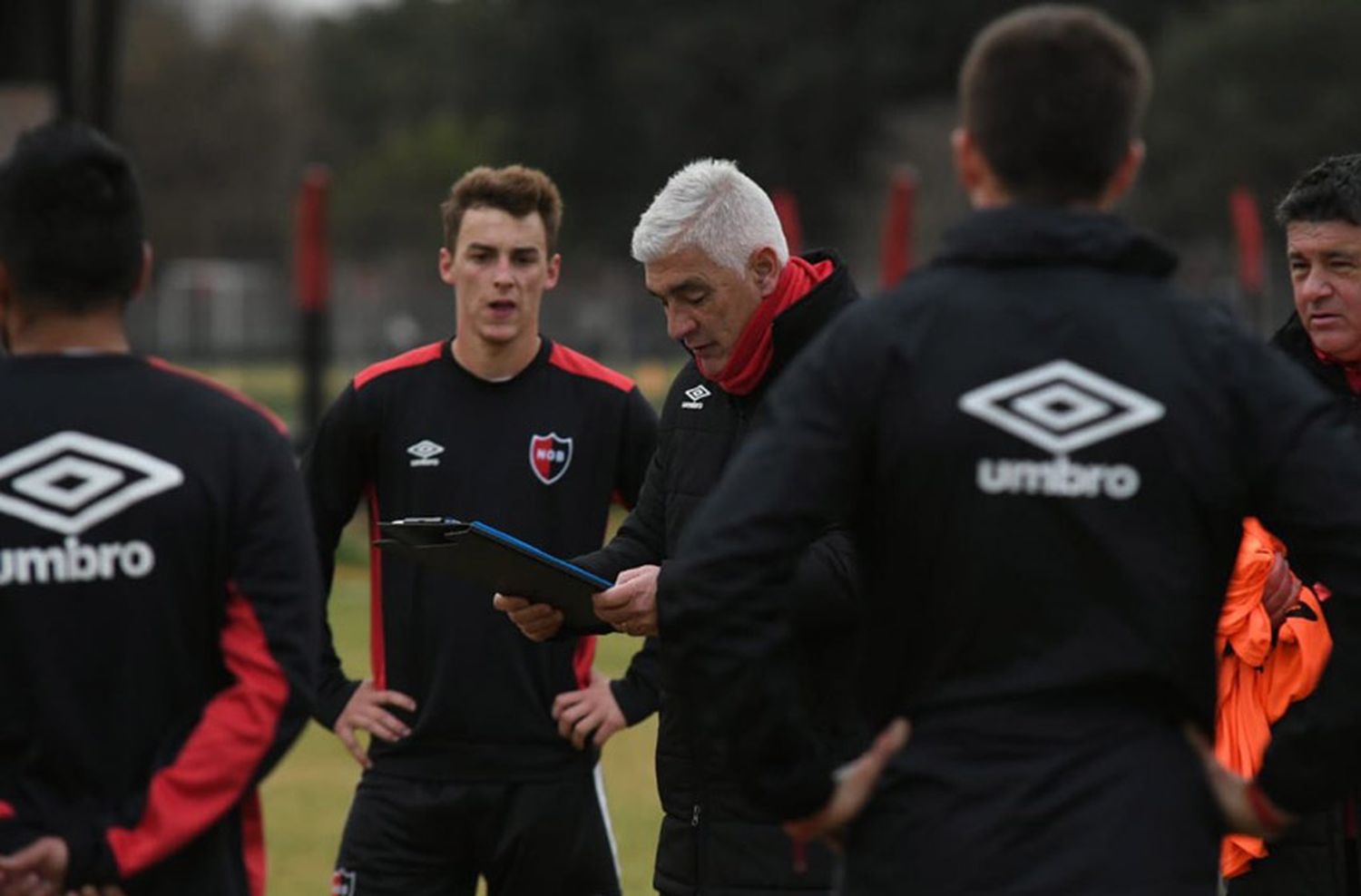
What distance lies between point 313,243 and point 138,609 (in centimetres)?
1454

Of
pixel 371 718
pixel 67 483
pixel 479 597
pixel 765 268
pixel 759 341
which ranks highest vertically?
pixel 765 268

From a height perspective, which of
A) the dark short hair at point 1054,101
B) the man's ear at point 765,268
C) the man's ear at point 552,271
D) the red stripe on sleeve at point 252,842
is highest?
the dark short hair at point 1054,101

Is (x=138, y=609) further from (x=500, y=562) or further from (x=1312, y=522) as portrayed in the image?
(x=1312, y=522)

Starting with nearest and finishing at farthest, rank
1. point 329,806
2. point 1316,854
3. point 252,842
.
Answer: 1. point 252,842
2. point 1316,854
3. point 329,806

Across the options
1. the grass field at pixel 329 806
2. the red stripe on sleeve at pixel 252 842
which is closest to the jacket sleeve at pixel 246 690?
the red stripe on sleeve at pixel 252 842

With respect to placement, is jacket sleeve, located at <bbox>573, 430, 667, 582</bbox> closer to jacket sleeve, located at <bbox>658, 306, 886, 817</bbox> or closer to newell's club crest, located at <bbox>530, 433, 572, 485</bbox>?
newell's club crest, located at <bbox>530, 433, 572, 485</bbox>

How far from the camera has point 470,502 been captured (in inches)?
237

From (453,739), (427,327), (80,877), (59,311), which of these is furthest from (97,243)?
(427,327)

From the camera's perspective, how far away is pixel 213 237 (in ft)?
269

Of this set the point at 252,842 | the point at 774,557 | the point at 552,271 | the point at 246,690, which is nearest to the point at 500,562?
the point at 252,842

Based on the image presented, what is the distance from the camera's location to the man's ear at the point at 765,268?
505 centimetres

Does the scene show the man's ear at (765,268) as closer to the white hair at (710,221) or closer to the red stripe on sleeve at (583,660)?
the white hair at (710,221)

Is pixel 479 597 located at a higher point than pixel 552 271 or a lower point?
lower

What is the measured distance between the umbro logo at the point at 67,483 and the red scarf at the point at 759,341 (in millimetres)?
1829
